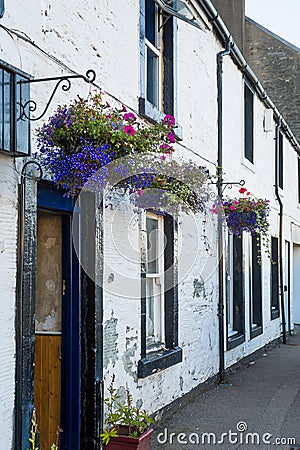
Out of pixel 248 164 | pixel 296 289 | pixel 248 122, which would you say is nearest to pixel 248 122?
pixel 248 122

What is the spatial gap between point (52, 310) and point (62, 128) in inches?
71.6

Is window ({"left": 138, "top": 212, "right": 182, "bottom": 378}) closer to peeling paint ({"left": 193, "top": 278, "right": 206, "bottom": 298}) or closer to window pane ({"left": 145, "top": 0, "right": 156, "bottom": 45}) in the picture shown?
peeling paint ({"left": 193, "top": 278, "right": 206, "bottom": 298})

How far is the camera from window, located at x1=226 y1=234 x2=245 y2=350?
1245 centimetres

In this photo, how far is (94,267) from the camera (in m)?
6.31

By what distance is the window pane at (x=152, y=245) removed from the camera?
27.3 feet

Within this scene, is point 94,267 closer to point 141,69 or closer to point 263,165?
point 141,69

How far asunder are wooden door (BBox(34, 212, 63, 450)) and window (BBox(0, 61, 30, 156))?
1466mm

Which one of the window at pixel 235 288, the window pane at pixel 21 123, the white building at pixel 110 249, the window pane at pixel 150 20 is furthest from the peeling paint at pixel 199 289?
the window pane at pixel 21 123

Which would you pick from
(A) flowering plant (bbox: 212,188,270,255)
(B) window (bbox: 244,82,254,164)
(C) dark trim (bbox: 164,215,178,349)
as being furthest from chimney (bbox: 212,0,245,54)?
(C) dark trim (bbox: 164,215,178,349)

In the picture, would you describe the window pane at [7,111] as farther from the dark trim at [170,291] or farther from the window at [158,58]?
the dark trim at [170,291]

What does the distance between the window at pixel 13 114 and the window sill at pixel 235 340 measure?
23.9 ft

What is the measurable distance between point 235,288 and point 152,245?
4738 millimetres

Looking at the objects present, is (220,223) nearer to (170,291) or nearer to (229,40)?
(170,291)

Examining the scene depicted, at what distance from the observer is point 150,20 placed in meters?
8.65
